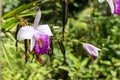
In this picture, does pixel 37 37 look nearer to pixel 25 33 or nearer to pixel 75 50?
pixel 25 33

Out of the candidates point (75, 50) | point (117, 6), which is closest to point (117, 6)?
point (117, 6)

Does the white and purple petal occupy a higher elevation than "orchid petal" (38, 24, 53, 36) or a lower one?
higher

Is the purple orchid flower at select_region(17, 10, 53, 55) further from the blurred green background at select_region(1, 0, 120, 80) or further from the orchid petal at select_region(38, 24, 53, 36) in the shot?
the blurred green background at select_region(1, 0, 120, 80)

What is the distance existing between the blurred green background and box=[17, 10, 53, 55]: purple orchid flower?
73cm

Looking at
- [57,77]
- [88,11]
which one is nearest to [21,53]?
[57,77]

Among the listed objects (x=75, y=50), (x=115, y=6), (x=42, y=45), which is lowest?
(x=75, y=50)

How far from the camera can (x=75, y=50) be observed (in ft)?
12.4

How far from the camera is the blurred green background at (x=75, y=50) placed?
9.52 feet

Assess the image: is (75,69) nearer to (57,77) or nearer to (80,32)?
(57,77)

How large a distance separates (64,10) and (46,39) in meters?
0.37

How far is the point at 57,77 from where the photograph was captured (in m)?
3.36

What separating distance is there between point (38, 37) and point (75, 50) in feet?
7.71

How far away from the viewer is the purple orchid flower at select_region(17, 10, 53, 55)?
1.43 m

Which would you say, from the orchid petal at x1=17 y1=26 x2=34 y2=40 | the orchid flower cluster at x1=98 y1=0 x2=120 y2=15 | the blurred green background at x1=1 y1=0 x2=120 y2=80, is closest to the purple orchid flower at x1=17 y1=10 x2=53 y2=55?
the orchid petal at x1=17 y1=26 x2=34 y2=40
